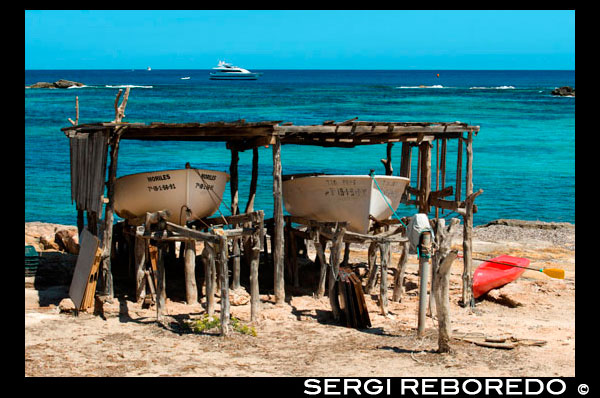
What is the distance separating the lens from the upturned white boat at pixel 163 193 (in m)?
15.7

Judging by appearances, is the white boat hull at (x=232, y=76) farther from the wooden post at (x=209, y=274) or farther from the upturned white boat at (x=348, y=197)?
the wooden post at (x=209, y=274)

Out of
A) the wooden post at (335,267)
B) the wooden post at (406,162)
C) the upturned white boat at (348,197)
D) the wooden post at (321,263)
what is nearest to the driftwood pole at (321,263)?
the wooden post at (321,263)

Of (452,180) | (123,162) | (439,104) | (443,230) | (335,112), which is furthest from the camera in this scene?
(439,104)

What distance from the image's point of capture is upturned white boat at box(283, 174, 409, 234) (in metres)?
16.4

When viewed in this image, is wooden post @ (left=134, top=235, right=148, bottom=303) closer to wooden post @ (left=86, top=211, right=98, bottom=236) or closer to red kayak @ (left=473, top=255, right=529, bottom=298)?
wooden post @ (left=86, top=211, right=98, bottom=236)

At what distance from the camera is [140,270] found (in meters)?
15.5

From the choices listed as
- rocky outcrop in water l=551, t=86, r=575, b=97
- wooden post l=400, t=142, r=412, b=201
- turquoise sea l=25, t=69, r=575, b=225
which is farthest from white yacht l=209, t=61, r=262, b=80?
wooden post l=400, t=142, r=412, b=201

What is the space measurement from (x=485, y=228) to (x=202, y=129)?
47.1ft

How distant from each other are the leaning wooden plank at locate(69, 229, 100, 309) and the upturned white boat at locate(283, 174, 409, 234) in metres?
4.36

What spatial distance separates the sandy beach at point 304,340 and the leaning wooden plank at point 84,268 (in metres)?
0.42

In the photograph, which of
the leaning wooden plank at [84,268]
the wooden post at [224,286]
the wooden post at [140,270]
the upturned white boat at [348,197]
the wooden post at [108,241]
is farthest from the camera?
the upturned white boat at [348,197]

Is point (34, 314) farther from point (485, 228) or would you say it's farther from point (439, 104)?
point (439, 104)

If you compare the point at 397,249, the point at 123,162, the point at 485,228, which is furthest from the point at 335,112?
the point at 397,249

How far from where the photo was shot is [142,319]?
1455 cm
